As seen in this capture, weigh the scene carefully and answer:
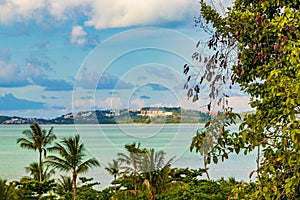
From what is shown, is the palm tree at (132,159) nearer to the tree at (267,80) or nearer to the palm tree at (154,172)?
the palm tree at (154,172)

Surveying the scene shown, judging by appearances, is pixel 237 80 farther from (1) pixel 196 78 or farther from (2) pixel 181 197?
(2) pixel 181 197

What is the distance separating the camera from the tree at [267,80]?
282 cm

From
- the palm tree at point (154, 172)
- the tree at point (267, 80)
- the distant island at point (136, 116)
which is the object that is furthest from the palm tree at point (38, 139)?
the tree at point (267, 80)

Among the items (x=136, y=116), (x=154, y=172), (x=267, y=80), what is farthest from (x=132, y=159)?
(x=267, y=80)

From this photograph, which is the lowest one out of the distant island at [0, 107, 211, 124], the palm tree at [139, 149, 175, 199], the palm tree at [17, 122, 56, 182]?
the palm tree at [139, 149, 175, 199]

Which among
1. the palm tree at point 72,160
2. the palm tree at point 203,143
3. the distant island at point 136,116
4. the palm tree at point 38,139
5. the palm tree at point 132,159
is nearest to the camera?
the palm tree at point 203,143

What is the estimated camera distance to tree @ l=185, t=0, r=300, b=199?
2.82m

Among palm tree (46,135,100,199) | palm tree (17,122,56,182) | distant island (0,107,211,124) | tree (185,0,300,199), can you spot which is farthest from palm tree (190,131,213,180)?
palm tree (17,122,56,182)

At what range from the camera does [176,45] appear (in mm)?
5938

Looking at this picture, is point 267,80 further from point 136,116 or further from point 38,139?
point 38,139

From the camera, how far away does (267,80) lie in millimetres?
2863

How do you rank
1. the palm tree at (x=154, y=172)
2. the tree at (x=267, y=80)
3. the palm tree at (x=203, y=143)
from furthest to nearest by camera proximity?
the palm tree at (x=154, y=172) → the palm tree at (x=203, y=143) → the tree at (x=267, y=80)

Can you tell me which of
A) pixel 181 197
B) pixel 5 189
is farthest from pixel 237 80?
pixel 181 197

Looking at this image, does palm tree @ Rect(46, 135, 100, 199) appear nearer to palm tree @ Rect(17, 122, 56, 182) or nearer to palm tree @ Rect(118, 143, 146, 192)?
palm tree @ Rect(118, 143, 146, 192)
